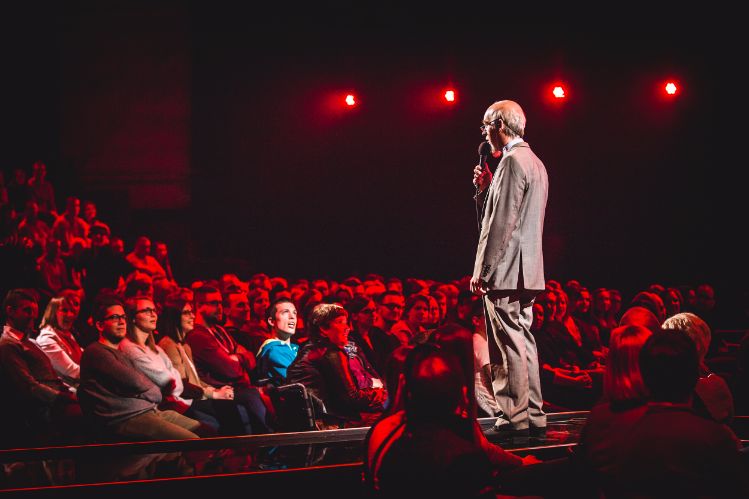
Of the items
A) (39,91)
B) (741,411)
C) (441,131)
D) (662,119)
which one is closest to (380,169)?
(441,131)

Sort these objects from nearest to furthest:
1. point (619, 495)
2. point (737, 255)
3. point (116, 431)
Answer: point (619, 495) < point (116, 431) < point (737, 255)

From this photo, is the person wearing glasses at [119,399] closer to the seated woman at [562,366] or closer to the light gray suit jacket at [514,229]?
the light gray suit jacket at [514,229]

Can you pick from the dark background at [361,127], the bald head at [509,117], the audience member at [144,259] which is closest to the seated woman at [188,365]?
the bald head at [509,117]

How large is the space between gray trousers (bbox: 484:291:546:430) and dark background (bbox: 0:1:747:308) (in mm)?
8617

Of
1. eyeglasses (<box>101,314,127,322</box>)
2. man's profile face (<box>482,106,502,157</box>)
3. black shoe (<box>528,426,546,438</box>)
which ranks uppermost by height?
man's profile face (<box>482,106,502,157</box>)

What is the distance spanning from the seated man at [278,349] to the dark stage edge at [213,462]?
819 mm

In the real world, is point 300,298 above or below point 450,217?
below

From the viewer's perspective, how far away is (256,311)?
6820mm

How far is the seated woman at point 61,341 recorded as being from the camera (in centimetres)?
520

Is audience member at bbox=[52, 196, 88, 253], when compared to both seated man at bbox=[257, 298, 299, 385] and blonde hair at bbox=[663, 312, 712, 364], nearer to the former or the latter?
seated man at bbox=[257, 298, 299, 385]

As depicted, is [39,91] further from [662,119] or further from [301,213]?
[662,119]

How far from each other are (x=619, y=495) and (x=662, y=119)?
37.9 feet

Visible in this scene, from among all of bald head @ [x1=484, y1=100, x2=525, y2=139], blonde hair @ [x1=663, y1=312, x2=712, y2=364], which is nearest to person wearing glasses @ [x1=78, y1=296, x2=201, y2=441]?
bald head @ [x1=484, y1=100, x2=525, y2=139]

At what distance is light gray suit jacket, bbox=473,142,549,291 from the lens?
381 cm
